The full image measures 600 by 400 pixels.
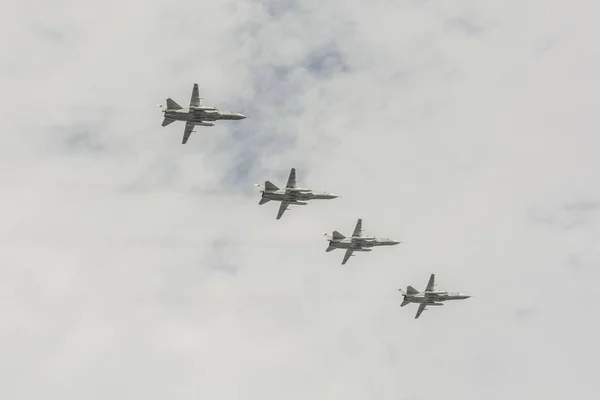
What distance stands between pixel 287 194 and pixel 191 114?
28903 mm

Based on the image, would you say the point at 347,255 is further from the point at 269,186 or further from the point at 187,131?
the point at 187,131

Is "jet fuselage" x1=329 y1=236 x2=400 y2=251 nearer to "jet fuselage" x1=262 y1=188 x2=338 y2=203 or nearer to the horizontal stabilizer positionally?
"jet fuselage" x1=262 y1=188 x2=338 y2=203

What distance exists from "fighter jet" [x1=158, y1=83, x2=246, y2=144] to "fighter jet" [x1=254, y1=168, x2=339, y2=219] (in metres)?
20.0

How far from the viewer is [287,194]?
18300 centimetres

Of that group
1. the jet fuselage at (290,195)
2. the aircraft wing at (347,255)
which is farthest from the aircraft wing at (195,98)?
the aircraft wing at (347,255)

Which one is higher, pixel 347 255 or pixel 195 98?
pixel 195 98

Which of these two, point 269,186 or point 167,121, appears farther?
point 269,186

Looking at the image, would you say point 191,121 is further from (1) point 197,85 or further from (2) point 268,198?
(2) point 268,198

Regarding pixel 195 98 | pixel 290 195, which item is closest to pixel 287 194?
pixel 290 195

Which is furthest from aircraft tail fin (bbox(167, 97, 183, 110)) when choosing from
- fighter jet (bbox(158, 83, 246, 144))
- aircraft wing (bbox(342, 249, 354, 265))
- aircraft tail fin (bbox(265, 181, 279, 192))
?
aircraft wing (bbox(342, 249, 354, 265))

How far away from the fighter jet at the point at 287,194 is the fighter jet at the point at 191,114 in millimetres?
20018

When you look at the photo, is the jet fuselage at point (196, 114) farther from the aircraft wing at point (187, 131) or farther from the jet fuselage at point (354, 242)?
the jet fuselage at point (354, 242)

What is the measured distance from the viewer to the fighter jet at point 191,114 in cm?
17000

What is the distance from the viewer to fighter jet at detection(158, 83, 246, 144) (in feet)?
558
